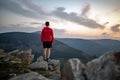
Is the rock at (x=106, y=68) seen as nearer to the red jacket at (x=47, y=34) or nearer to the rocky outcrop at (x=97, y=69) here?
the rocky outcrop at (x=97, y=69)

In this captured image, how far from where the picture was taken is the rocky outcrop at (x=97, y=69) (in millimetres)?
9353

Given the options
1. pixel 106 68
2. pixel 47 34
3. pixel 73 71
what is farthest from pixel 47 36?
pixel 106 68

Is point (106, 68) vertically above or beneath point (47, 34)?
beneath

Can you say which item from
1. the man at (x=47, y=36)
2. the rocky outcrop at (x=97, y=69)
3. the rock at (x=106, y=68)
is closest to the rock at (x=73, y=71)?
the rocky outcrop at (x=97, y=69)

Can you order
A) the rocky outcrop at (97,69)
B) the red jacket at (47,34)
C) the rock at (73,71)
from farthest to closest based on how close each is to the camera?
the red jacket at (47,34) < the rock at (73,71) < the rocky outcrop at (97,69)

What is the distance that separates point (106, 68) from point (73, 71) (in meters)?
2.64

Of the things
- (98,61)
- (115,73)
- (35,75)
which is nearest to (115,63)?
(115,73)

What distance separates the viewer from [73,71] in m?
11.9

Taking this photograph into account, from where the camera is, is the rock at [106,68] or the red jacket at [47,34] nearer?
the rock at [106,68]

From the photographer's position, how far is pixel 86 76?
1159cm

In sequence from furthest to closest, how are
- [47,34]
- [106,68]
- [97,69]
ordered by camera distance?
[47,34] → [97,69] → [106,68]

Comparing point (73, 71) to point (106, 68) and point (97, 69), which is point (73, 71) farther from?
point (106, 68)

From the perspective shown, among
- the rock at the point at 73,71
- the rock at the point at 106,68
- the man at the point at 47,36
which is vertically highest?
the man at the point at 47,36

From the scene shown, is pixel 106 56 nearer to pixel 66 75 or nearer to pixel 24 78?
pixel 66 75
